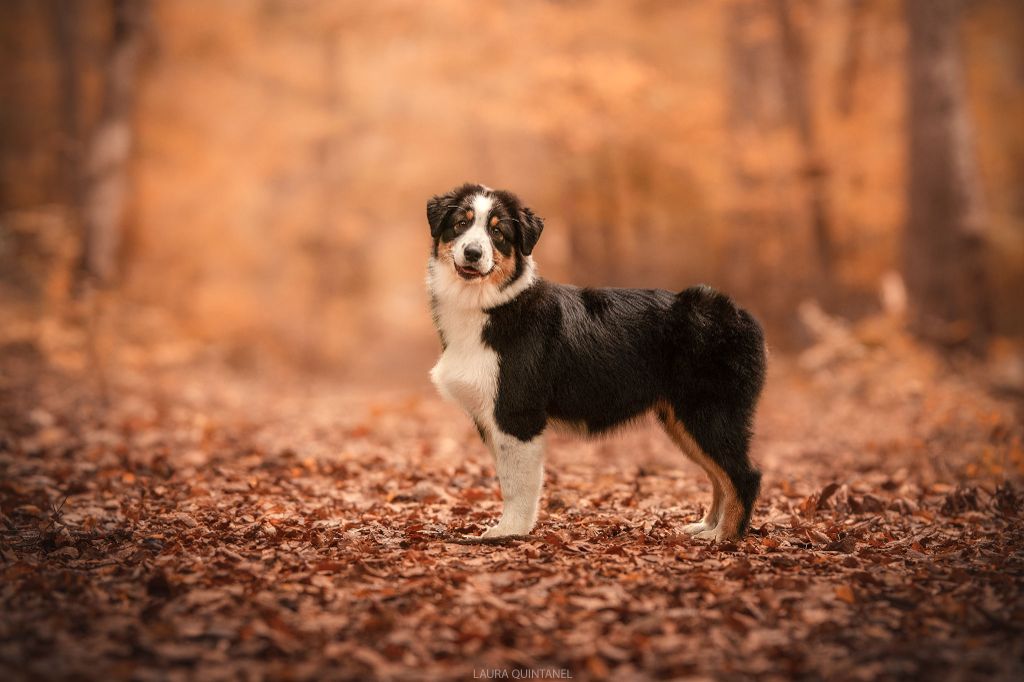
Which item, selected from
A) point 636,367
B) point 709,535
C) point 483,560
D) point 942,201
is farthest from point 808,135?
point 483,560

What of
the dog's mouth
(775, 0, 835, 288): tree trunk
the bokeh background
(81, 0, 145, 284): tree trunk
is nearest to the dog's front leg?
the dog's mouth

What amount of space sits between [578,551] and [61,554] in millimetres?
2848

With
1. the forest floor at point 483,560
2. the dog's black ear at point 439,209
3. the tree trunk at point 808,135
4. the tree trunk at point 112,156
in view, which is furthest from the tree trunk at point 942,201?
the tree trunk at point 112,156

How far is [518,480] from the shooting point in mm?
4980

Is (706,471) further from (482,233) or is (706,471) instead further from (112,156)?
(112,156)

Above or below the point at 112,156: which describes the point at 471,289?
below

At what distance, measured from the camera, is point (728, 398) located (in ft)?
16.5

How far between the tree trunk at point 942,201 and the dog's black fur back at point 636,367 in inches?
278

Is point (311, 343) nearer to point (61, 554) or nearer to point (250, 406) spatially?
point (250, 406)

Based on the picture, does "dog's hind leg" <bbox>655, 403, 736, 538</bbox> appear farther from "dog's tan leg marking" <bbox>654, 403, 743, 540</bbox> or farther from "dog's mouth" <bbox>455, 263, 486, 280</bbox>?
"dog's mouth" <bbox>455, 263, 486, 280</bbox>

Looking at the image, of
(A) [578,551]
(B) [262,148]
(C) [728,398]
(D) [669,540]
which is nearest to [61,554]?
(A) [578,551]

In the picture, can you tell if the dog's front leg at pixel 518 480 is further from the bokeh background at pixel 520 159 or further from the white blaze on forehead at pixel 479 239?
the bokeh background at pixel 520 159

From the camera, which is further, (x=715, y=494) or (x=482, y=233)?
(x=715, y=494)

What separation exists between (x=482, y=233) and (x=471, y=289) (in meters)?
0.35
